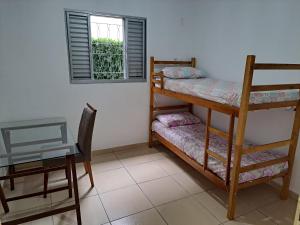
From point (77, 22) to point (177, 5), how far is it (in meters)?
1.44

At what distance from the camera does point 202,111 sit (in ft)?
10.5

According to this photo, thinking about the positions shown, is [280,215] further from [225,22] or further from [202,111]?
[225,22]

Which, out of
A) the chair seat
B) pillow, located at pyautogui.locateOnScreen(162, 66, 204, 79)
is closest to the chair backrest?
the chair seat

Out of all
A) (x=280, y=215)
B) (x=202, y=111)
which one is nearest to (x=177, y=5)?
(x=202, y=111)

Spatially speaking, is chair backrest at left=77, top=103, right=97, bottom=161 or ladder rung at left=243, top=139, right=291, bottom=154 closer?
ladder rung at left=243, top=139, right=291, bottom=154

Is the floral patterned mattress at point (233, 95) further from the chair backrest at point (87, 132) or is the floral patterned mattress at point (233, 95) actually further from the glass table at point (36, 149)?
the glass table at point (36, 149)

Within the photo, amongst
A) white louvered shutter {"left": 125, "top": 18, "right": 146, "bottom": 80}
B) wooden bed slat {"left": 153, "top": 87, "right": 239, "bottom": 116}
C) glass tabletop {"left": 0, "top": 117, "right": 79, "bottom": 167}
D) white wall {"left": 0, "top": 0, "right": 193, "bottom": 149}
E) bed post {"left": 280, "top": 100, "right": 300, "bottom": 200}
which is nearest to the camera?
glass tabletop {"left": 0, "top": 117, "right": 79, "bottom": 167}

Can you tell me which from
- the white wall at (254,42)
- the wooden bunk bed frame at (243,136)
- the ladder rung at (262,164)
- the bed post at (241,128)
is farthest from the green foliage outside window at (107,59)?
the ladder rung at (262,164)

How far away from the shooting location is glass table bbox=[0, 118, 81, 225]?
1559 millimetres

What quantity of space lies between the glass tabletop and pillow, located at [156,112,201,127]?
1.33 m

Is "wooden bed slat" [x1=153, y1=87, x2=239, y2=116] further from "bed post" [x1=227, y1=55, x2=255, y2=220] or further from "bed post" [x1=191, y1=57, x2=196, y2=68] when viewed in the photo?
"bed post" [x1=191, y1=57, x2=196, y2=68]

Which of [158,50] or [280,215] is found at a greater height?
[158,50]

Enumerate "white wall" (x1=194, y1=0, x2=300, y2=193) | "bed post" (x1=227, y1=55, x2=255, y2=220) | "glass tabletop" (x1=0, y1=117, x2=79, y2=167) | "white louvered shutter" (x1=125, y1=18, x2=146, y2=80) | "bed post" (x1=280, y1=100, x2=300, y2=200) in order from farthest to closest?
"white louvered shutter" (x1=125, y1=18, x2=146, y2=80) < "white wall" (x1=194, y1=0, x2=300, y2=193) < "bed post" (x1=280, y1=100, x2=300, y2=200) < "glass tabletop" (x1=0, y1=117, x2=79, y2=167) < "bed post" (x1=227, y1=55, x2=255, y2=220)

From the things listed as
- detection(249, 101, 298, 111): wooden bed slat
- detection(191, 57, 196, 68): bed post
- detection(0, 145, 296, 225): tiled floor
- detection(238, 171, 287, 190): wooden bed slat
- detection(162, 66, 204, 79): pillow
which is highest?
detection(191, 57, 196, 68): bed post
